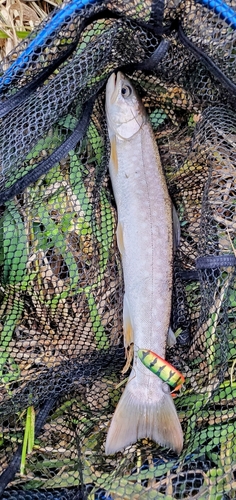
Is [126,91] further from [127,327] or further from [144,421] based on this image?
[144,421]

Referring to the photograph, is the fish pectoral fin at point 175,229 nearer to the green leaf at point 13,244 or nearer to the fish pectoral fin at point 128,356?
the fish pectoral fin at point 128,356

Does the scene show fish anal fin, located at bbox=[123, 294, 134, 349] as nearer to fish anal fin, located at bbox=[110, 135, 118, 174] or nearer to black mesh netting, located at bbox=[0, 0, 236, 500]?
black mesh netting, located at bbox=[0, 0, 236, 500]

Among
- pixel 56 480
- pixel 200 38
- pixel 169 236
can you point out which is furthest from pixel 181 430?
pixel 200 38

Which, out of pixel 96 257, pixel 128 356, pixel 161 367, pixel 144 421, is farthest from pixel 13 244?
pixel 144 421

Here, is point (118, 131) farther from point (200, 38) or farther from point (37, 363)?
point (37, 363)

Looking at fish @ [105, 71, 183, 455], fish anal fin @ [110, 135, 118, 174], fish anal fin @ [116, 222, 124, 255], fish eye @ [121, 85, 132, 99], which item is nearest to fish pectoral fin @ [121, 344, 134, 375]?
fish @ [105, 71, 183, 455]
